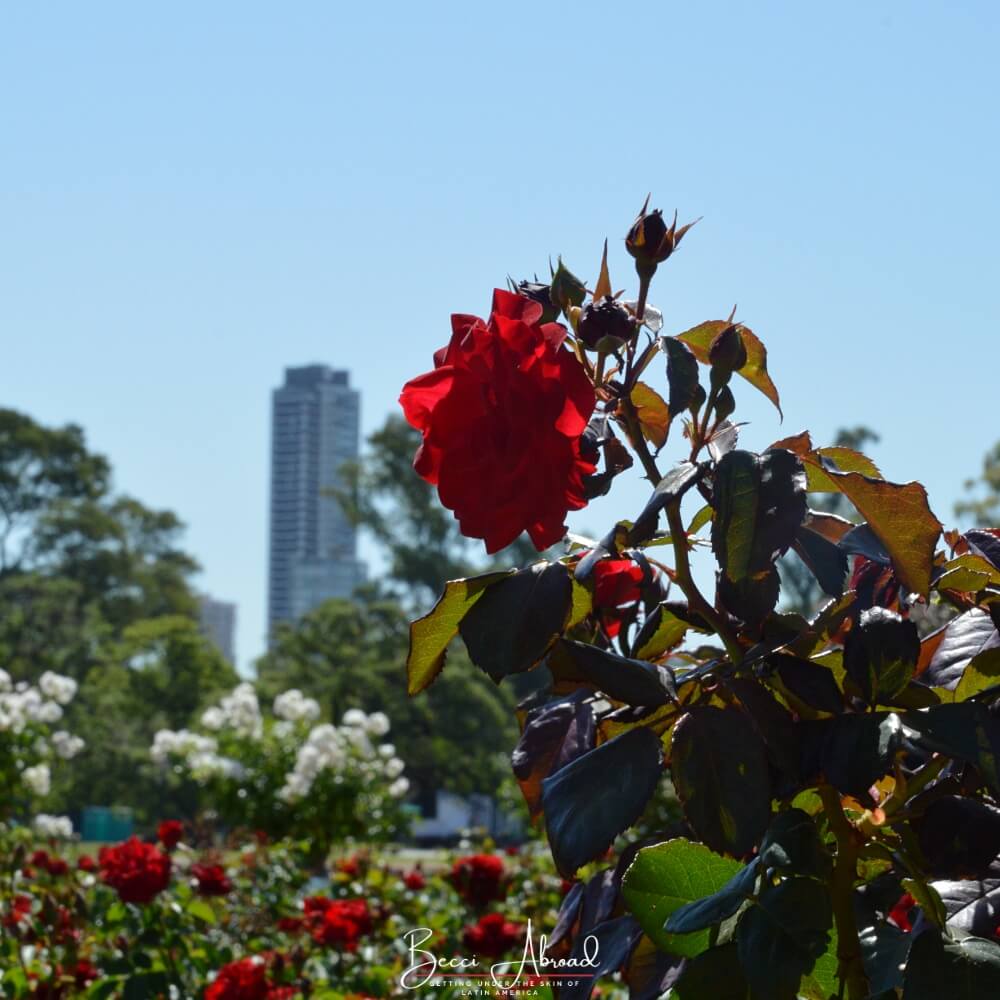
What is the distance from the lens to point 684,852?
710mm

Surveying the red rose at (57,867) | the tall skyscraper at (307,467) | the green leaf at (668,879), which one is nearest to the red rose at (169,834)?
the red rose at (57,867)

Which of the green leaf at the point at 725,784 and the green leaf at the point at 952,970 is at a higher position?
the green leaf at the point at 725,784

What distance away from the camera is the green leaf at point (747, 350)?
79 centimetres

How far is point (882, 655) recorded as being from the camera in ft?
2.14

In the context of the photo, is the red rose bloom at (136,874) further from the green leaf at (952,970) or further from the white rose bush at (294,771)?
the white rose bush at (294,771)

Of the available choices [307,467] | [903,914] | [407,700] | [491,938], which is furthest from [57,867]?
[307,467]

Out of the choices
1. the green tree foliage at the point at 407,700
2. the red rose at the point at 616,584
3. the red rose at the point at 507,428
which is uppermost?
the green tree foliage at the point at 407,700

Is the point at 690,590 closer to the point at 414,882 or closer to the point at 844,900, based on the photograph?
the point at 844,900

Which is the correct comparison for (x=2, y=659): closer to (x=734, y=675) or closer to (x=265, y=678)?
(x=265, y=678)

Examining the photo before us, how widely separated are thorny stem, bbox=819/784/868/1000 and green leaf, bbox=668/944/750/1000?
77 millimetres

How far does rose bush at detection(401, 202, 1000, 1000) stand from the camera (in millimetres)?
624

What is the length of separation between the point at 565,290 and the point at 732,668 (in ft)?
0.78

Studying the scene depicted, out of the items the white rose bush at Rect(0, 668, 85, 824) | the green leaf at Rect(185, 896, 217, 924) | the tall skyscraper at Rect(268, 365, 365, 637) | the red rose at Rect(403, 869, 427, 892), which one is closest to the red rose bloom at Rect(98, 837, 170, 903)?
the green leaf at Rect(185, 896, 217, 924)

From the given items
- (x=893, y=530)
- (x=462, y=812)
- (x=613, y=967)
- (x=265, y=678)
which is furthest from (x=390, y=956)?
(x=462, y=812)
